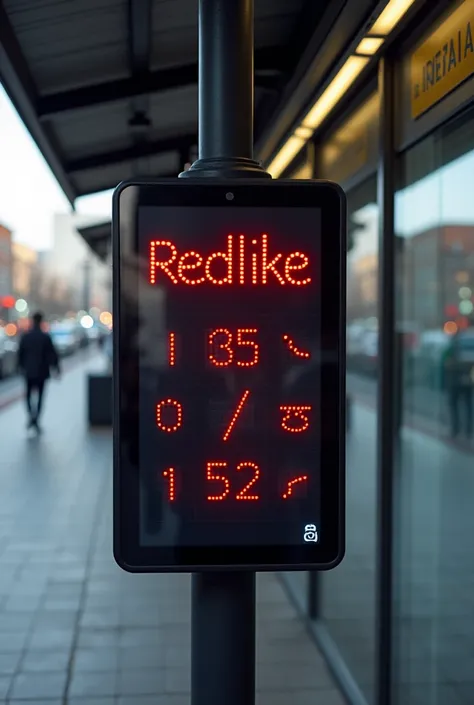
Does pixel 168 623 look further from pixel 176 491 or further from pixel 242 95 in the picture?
pixel 242 95

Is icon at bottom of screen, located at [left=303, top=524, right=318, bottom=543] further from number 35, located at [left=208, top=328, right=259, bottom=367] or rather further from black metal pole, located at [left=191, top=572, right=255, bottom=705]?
number 35, located at [left=208, top=328, right=259, bottom=367]

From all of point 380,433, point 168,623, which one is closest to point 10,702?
point 168,623

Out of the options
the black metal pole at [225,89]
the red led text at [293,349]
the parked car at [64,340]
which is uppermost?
the black metal pole at [225,89]

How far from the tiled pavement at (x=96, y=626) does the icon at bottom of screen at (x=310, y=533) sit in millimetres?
2772

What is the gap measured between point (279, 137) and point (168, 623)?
3325 mm

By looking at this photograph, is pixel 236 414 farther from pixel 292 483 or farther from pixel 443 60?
pixel 443 60

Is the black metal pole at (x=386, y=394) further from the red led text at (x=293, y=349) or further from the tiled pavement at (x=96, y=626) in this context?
the red led text at (x=293, y=349)

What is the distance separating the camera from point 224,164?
2.62 m

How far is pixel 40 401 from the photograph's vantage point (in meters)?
16.1

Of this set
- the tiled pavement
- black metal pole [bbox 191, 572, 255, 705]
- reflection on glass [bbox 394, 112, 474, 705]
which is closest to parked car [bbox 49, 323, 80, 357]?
the tiled pavement

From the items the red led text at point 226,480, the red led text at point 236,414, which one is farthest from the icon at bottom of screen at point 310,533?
the red led text at point 236,414

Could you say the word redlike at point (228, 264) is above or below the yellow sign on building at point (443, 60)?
below

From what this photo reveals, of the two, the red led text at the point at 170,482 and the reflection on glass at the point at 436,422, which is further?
the reflection on glass at the point at 436,422

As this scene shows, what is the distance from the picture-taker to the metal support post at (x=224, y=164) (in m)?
2.64
